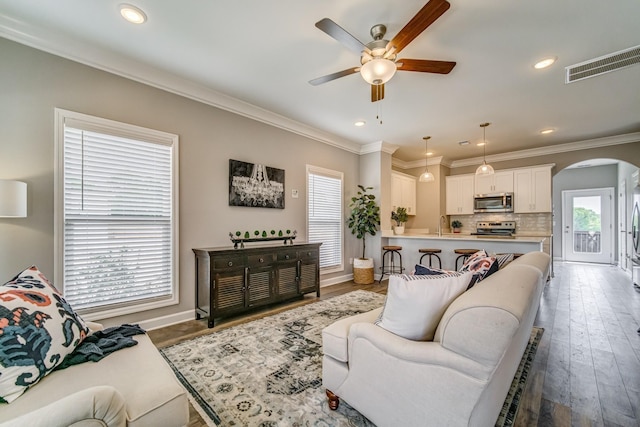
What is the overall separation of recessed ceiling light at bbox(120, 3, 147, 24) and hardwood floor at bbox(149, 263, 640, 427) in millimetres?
2846

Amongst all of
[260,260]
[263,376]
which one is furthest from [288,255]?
[263,376]

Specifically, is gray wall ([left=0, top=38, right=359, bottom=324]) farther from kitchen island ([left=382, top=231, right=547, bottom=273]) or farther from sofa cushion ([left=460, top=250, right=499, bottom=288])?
sofa cushion ([left=460, top=250, right=499, bottom=288])

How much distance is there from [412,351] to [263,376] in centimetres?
130

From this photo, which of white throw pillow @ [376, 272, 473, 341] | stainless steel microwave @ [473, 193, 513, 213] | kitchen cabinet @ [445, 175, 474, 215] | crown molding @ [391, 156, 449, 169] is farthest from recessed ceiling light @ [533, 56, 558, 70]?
kitchen cabinet @ [445, 175, 474, 215]

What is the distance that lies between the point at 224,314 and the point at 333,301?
1.56m

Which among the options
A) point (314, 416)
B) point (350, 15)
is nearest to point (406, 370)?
point (314, 416)

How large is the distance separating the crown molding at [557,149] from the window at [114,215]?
22.1 ft

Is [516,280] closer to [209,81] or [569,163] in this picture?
[209,81]

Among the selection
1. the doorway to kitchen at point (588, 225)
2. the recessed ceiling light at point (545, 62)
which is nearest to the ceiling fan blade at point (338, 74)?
the recessed ceiling light at point (545, 62)

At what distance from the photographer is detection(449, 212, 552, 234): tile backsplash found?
20.1 ft

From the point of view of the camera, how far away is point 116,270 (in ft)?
9.12

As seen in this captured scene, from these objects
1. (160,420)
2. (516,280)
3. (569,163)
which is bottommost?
(160,420)

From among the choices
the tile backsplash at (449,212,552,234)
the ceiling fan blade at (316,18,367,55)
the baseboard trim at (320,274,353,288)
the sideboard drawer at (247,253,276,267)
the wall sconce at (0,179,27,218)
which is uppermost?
the ceiling fan blade at (316,18,367,55)

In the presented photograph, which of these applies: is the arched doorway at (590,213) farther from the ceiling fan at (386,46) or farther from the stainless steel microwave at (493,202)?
the ceiling fan at (386,46)
